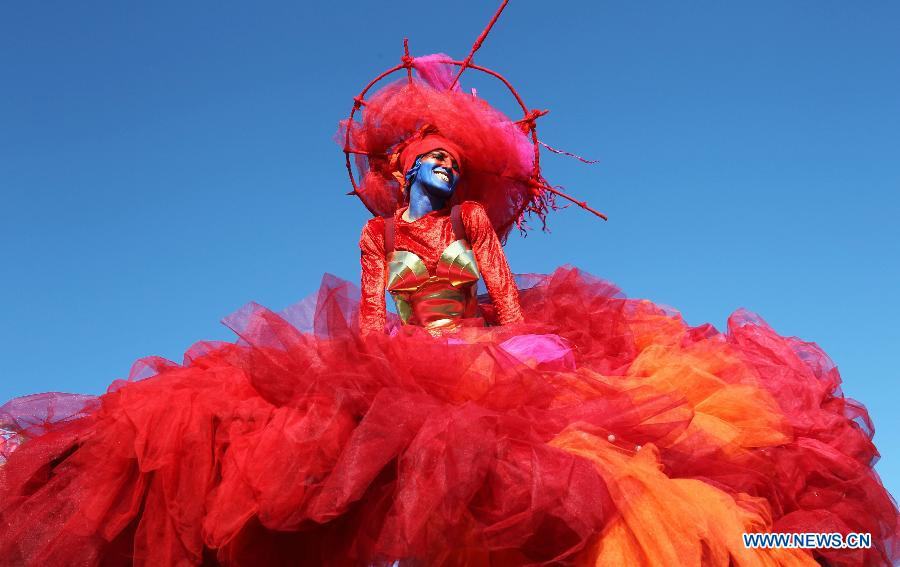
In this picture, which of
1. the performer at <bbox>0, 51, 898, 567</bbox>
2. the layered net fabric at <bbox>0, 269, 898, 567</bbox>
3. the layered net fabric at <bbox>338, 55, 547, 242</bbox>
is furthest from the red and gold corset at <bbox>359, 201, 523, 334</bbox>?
the layered net fabric at <bbox>0, 269, 898, 567</bbox>

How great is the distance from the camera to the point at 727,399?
11.3 ft

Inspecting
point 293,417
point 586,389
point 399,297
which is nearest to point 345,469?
point 293,417

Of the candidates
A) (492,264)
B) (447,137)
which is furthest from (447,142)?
(492,264)

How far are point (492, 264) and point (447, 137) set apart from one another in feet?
3.04

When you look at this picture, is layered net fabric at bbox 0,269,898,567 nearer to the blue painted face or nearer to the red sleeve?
the red sleeve

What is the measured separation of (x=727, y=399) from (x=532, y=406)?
1.05m

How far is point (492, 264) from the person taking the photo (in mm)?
4641

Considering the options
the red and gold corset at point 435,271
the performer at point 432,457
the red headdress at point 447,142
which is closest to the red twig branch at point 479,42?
the red headdress at point 447,142

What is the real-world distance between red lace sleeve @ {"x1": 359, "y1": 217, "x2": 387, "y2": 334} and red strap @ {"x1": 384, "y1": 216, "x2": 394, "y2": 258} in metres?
0.02

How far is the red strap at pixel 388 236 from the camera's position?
189 inches

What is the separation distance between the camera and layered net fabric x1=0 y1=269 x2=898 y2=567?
2.47m

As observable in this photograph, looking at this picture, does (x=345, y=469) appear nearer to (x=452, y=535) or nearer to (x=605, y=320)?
(x=452, y=535)

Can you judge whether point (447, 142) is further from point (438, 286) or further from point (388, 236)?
point (438, 286)

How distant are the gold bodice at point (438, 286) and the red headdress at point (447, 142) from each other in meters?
0.64
